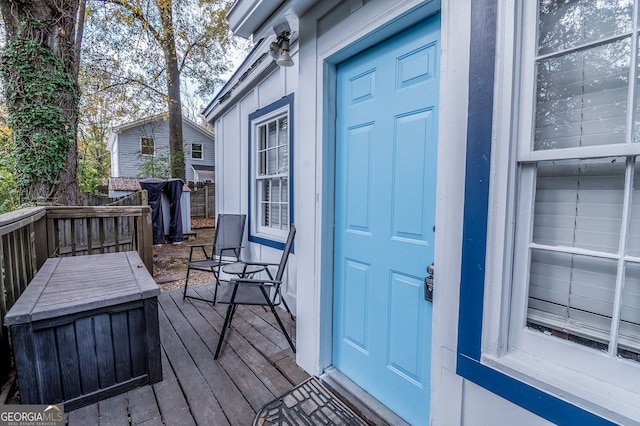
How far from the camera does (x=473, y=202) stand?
1.09 m

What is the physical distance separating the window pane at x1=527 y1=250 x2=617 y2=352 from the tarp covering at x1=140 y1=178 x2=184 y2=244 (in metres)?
7.91

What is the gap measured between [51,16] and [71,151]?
163cm

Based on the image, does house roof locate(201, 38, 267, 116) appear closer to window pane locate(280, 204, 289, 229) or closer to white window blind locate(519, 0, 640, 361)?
window pane locate(280, 204, 289, 229)

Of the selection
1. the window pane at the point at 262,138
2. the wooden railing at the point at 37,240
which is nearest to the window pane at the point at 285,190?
the window pane at the point at 262,138

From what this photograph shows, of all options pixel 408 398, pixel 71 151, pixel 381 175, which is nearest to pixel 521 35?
pixel 381 175

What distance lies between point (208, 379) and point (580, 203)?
220 centimetres

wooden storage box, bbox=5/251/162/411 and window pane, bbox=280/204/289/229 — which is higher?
window pane, bbox=280/204/289/229

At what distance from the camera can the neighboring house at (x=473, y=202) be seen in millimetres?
867

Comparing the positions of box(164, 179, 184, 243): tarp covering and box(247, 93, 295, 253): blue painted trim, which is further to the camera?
box(164, 179, 184, 243): tarp covering

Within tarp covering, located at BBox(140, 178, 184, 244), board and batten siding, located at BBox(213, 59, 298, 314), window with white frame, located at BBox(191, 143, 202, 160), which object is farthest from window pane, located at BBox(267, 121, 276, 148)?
window with white frame, located at BBox(191, 143, 202, 160)

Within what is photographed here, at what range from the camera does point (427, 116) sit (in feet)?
4.63

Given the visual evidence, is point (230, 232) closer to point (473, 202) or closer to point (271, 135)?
point (271, 135)

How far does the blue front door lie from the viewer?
1437 millimetres

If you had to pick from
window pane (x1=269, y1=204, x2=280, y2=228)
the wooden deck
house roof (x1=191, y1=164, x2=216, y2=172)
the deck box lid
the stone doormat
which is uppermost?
house roof (x1=191, y1=164, x2=216, y2=172)
